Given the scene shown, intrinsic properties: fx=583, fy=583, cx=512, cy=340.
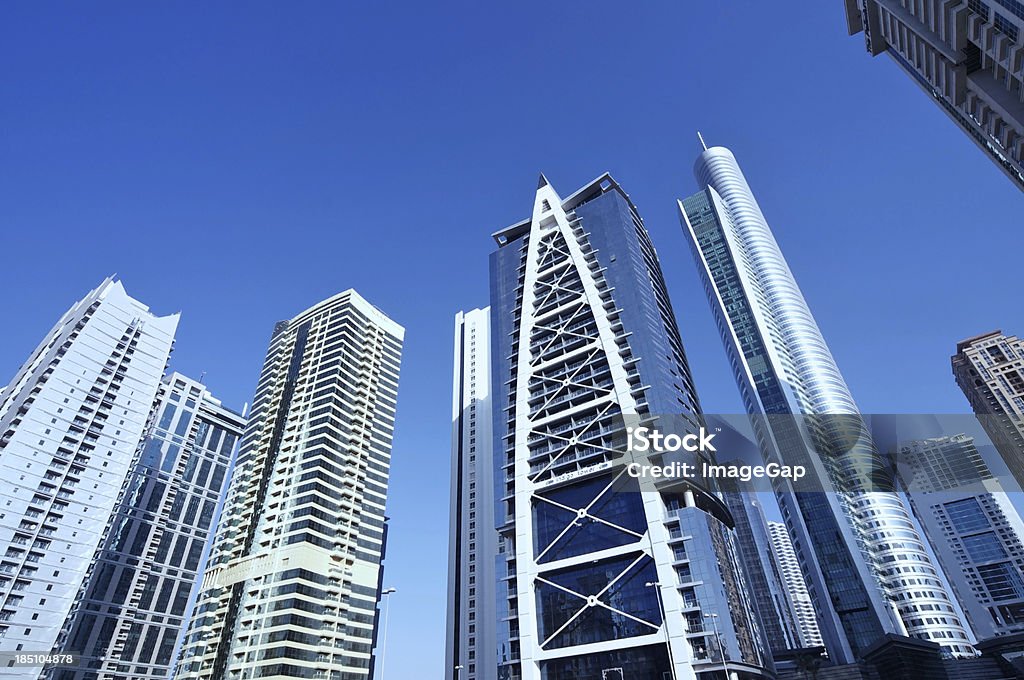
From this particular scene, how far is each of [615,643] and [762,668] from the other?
1239 cm

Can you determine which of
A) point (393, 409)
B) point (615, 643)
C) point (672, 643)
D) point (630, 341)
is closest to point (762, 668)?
point (672, 643)

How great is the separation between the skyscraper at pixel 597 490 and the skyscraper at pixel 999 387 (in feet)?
299

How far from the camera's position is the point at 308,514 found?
8069cm

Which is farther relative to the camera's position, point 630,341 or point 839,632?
point 839,632

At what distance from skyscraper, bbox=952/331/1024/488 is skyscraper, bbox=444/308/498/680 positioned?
107 meters

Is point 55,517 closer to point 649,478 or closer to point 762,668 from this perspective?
point 649,478

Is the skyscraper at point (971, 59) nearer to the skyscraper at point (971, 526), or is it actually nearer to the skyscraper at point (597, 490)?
the skyscraper at point (597, 490)

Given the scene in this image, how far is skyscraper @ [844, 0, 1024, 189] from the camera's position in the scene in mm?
33031

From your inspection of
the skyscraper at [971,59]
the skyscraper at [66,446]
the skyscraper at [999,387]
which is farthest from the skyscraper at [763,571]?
the skyscraper at [66,446]

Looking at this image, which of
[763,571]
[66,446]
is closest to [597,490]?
[763,571]

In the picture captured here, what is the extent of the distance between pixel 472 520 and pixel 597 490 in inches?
1976

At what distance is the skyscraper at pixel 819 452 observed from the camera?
106 m

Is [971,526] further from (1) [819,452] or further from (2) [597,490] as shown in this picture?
(2) [597,490]

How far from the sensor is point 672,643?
48.2m
